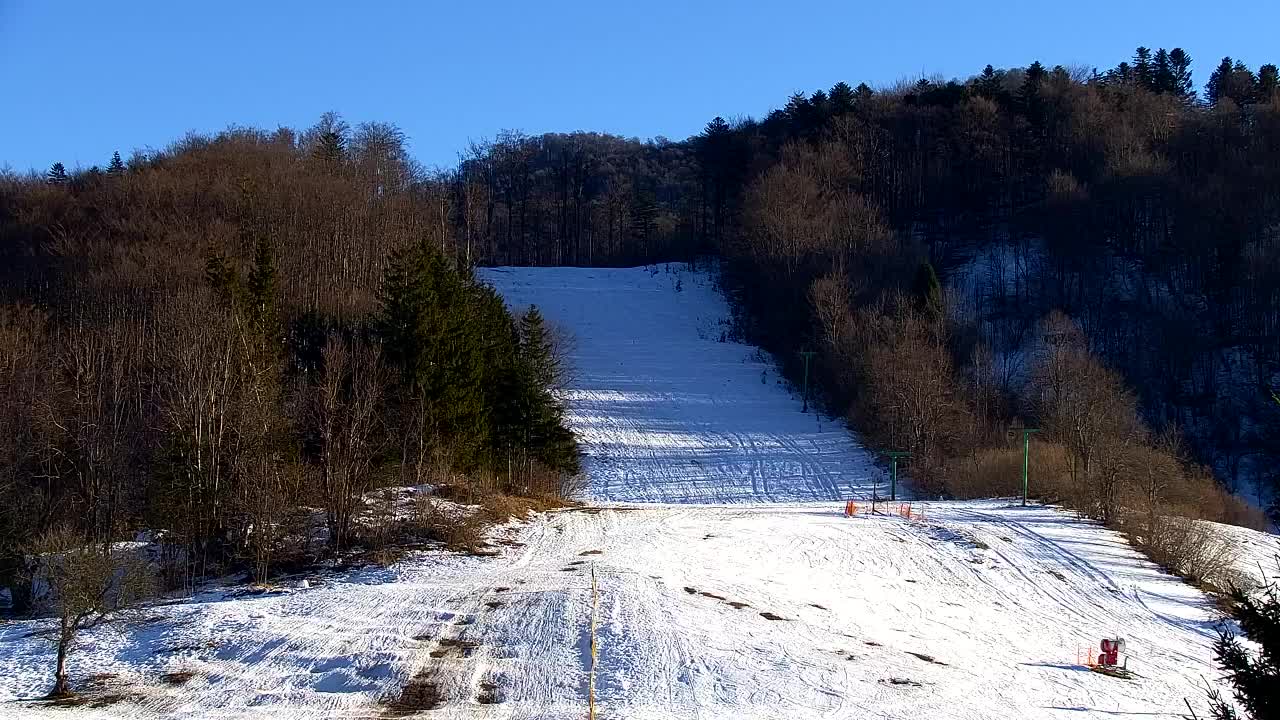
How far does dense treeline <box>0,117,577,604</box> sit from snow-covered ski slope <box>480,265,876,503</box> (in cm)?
742

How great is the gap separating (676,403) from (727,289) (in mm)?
23844

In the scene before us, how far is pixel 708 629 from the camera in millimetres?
19062

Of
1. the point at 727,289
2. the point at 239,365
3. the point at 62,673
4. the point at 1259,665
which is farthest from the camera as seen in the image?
the point at 727,289

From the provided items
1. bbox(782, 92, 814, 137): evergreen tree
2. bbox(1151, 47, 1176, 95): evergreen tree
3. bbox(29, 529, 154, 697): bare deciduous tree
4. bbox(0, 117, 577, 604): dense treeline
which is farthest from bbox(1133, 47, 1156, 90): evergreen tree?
bbox(29, 529, 154, 697): bare deciduous tree

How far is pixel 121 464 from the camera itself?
3070 centimetres

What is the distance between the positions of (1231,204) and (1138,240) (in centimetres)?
699

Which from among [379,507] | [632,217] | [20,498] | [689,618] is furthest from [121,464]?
[632,217]

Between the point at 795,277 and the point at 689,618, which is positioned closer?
the point at 689,618

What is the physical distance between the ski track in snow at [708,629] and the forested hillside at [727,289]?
5.57m

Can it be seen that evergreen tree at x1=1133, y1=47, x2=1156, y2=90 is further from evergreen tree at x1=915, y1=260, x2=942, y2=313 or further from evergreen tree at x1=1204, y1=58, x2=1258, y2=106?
evergreen tree at x1=915, y1=260, x2=942, y2=313

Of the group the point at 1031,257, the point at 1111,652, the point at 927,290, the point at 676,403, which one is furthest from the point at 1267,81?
the point at 1111,652

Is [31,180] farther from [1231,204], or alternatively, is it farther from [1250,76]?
[1250,76]

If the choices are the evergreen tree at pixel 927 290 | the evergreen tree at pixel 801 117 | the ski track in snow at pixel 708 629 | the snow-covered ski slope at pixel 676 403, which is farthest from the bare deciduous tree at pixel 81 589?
the evergreen tree at pixel 801 117

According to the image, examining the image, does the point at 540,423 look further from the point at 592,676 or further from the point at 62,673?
the point at 62,673
